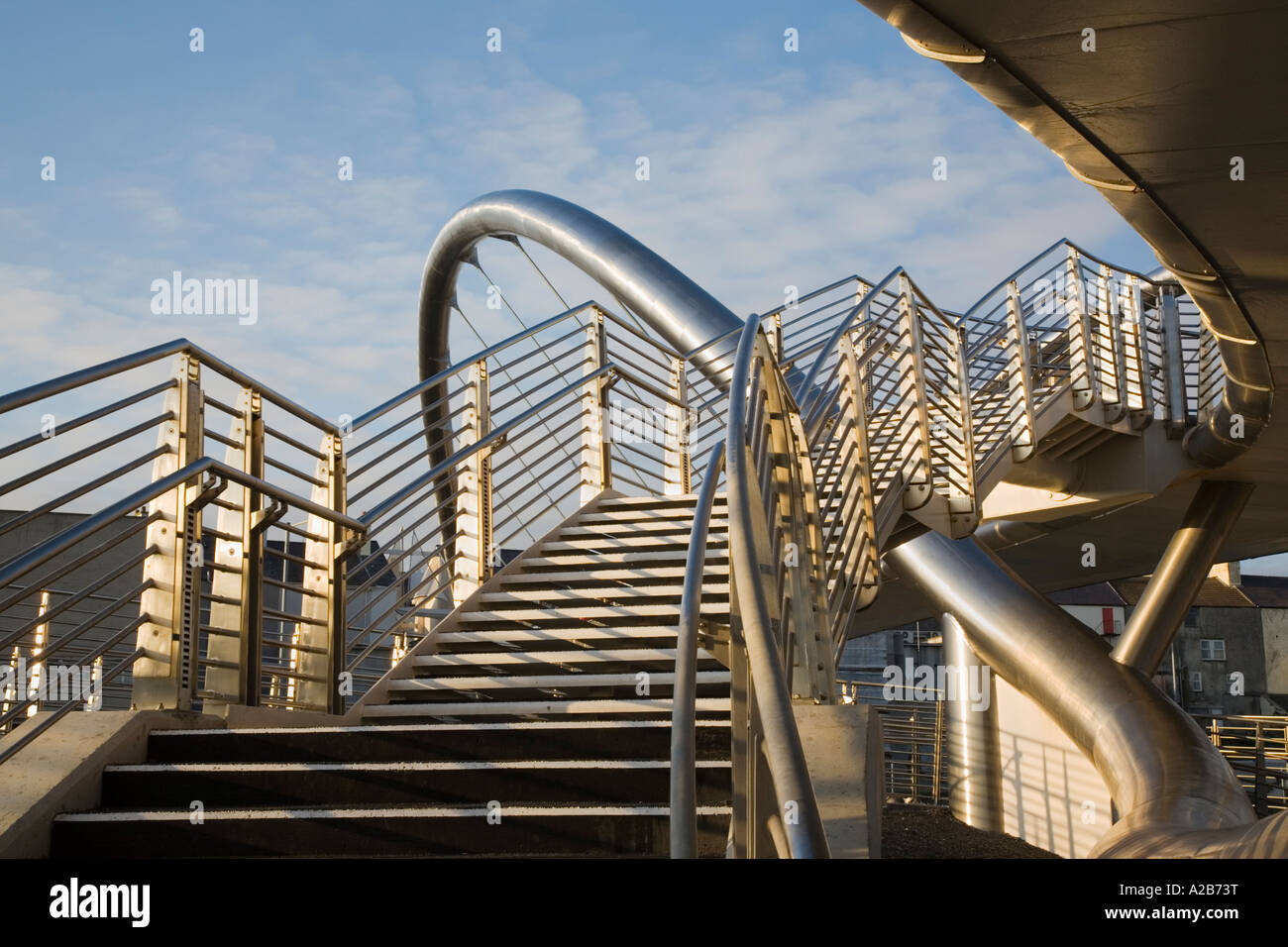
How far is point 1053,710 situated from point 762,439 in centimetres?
989

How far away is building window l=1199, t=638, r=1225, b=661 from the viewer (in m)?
49.3

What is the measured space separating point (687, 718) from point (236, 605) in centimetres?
304

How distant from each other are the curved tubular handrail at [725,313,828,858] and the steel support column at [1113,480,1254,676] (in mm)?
12576

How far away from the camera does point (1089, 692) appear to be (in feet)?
41.8

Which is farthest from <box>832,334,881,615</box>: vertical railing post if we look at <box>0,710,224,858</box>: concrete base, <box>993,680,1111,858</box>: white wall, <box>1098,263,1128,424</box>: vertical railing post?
<box>993,680,1111,858</box>: white wall

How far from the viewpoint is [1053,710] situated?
13.1m

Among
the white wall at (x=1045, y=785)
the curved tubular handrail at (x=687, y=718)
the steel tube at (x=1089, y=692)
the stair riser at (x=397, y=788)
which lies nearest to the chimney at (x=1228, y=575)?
the white wall at (x=1045, y=785)

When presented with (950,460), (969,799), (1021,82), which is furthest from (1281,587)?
(1021,82)

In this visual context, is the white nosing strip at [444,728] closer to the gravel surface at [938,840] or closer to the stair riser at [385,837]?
the stair riser at [385,837]

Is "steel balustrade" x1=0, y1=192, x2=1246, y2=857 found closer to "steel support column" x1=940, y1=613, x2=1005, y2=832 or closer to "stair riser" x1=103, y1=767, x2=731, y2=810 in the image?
"stair riser" x1=103, y1=767, x2=731, y2=810

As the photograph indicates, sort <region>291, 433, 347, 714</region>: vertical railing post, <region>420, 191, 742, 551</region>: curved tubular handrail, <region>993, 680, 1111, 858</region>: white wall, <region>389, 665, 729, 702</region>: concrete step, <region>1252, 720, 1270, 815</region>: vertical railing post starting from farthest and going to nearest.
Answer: <region>993, 680, 1111, 858</region>: white wall → <region>420, 191, 742, 551</region>: curved tubular handrail → <region>1252, 720, 1270, 815</region>: vertical railing post → <region>291, 433, 347, 714</region>: vertical railing post → <region>389, 665, 729, 702</region>: concrete step

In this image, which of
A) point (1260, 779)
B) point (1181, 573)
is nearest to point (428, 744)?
point (1260, 779)

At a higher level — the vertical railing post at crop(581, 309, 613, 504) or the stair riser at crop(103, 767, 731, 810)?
the vertical railing post at crop(581, 309, 613, 504)
